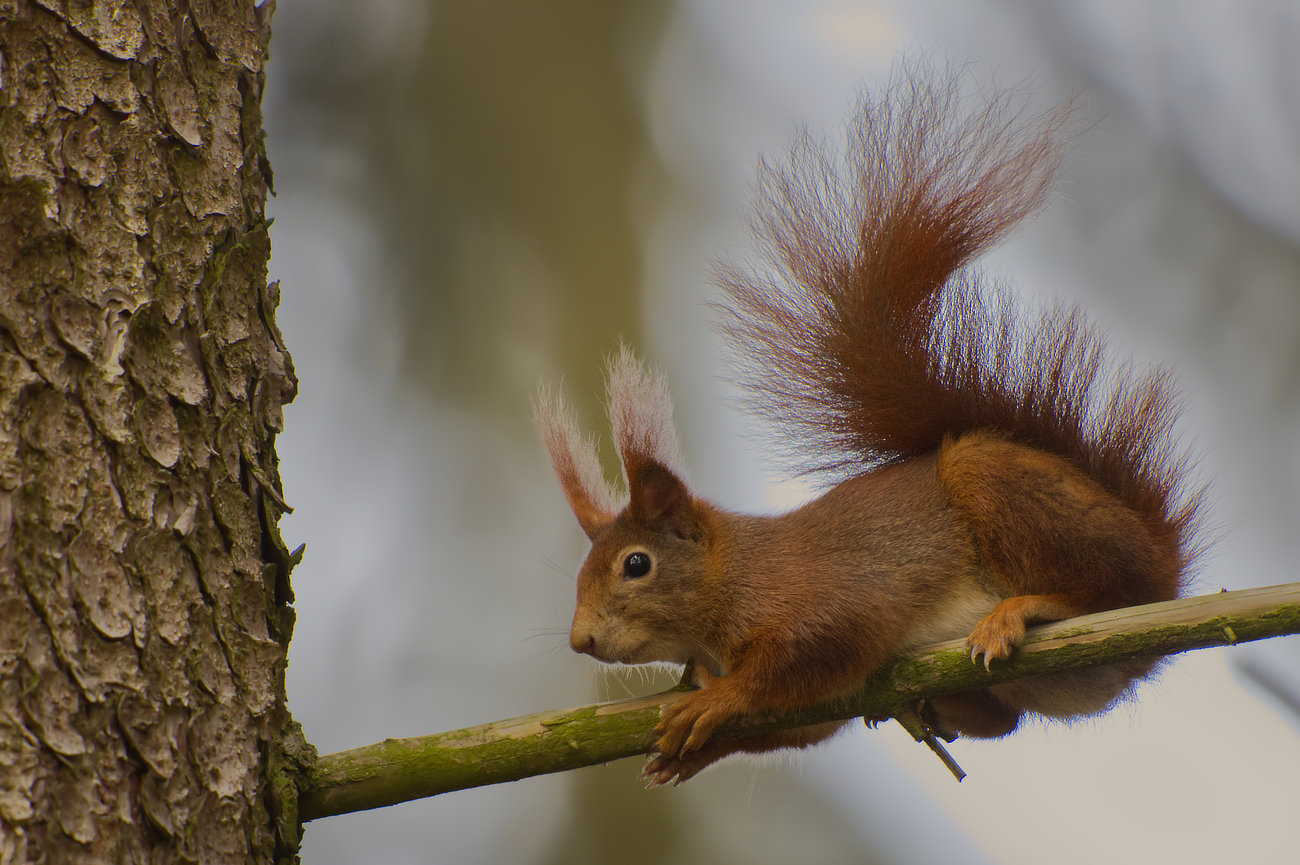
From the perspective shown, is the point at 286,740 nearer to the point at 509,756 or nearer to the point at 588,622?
the point at 509,756

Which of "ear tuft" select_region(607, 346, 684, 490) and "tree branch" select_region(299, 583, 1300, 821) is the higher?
"ear tuft" select_region(607, 346, 684, 490)

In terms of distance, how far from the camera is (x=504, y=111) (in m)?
2.51

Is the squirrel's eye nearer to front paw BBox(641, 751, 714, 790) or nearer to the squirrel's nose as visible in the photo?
the squirrel's nose

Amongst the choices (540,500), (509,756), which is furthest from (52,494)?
(540,500)

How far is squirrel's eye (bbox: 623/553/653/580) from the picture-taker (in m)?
1.64

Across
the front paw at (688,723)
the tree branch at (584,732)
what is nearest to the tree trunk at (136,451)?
the tree branch at (584,732)

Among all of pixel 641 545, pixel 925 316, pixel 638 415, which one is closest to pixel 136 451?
pixel 638 415

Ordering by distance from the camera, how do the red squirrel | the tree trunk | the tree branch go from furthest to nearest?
the red squirrel < the tree branch < the tree trunk

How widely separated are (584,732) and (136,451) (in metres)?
0.60

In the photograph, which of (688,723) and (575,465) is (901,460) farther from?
(688,723)

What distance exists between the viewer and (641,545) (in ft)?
5.50

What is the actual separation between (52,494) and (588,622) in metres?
0.85

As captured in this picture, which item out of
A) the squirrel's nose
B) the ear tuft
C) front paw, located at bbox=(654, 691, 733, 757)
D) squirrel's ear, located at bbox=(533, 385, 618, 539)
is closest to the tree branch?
front paw, located at bbox=(654, 691, 733, 757)

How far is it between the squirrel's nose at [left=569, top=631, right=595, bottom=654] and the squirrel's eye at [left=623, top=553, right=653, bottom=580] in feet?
0.45
